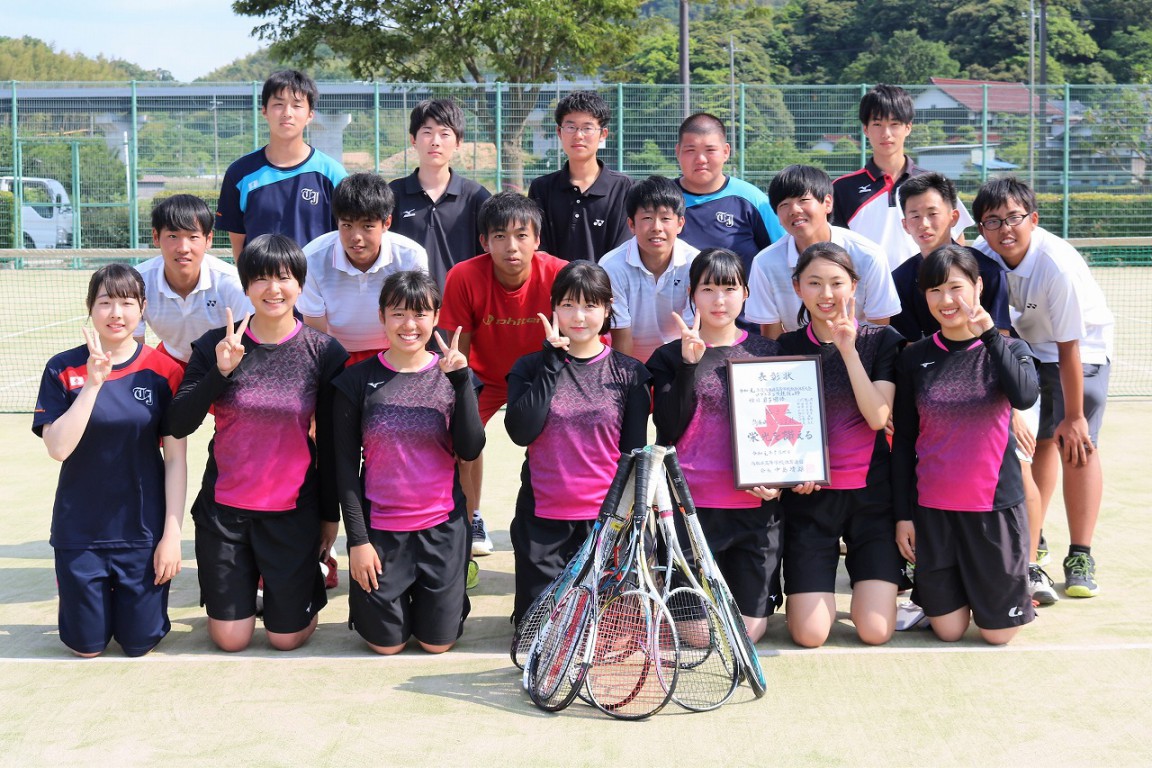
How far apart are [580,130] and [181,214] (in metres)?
1.84

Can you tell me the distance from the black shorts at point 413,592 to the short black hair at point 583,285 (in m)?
0.95

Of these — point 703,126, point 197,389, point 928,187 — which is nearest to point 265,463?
point 197,389

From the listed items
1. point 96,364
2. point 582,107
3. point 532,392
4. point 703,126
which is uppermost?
point 582,107

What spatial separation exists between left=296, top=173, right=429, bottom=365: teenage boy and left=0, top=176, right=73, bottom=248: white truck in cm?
1843

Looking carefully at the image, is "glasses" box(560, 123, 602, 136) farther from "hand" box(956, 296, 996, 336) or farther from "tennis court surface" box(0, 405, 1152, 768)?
"tennis court surface" box(0, 405, 1152, 768)

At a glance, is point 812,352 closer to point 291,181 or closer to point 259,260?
point 259,260

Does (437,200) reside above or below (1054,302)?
above

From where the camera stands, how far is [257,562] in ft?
14.8

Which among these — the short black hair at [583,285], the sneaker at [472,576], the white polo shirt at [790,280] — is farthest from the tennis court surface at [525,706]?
the short black hair at [583,285]

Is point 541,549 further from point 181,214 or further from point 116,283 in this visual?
point 181,214

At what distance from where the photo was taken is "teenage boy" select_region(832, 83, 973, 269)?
5633 millimetres

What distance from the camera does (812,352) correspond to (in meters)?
4.48

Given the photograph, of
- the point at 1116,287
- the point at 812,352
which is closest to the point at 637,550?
the point at 812,352

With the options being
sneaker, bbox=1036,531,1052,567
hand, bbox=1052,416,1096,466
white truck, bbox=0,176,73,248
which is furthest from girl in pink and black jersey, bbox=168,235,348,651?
white truck, bbox=0,176,73,248
